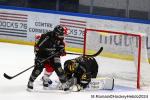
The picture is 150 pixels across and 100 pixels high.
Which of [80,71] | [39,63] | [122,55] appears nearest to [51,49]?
[39,63]

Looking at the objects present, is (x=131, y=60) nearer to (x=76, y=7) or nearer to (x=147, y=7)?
(x=147, y=7)

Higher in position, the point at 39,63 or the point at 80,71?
the point at 39,63

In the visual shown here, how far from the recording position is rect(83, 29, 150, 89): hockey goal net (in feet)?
30.1

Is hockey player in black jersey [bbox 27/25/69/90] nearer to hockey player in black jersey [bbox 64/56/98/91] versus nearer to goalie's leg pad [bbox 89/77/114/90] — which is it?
hockey player in black jersey [bbox 64/56/98/91]

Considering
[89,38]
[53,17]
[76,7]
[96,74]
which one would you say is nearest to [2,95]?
[96,74]

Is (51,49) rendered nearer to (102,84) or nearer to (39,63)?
(39,63)

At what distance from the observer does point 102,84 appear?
889 centimetres

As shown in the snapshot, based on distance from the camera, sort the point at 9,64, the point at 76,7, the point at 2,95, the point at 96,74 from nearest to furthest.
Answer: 1. the point at 2,95
2. the point at 96,74
3. the point at 9,64
4. the point at 76,7

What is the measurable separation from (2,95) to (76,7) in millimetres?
6368

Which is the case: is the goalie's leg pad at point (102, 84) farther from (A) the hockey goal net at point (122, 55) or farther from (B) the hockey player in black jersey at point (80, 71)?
(A) the hockey goal net at point (122, 55)

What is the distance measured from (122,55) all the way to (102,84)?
1.57m

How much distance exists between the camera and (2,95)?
843cm

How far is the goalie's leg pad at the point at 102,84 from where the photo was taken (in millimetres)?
8867

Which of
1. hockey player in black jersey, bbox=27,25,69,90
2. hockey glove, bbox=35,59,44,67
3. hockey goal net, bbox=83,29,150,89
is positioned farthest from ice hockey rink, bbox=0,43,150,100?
hockey glove, bbox=35,59,44,67
